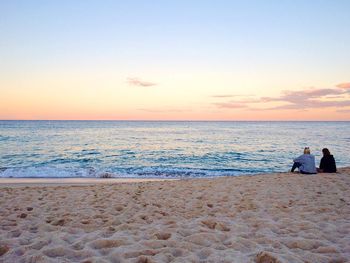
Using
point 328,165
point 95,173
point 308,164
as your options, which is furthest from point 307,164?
point 95,173

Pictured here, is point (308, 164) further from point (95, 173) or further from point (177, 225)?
point (95, 173)

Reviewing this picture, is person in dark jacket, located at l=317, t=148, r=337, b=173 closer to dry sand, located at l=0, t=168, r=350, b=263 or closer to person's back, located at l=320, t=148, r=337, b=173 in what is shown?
person's back, located at l=320, t=148, r=337, b=173

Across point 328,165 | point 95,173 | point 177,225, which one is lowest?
point 95,173

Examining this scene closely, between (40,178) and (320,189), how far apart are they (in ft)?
39.0

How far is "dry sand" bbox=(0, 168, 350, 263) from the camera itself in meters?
3.60

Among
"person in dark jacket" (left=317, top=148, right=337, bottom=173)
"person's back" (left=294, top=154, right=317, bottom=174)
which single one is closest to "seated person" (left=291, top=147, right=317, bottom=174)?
"person's back" (left=294, top=154, right=317, bottom=174)

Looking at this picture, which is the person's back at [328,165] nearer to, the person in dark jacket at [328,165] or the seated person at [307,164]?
the person in dark jacket at [328,165]

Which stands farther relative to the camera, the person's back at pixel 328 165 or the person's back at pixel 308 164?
the person's back at pixel 328 165

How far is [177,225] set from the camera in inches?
189

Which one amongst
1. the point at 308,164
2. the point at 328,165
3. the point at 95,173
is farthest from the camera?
the point at 95,173

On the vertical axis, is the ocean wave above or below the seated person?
below

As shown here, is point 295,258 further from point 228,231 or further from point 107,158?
point 107,158

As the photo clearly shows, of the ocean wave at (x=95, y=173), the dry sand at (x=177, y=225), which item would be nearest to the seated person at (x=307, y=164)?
the dry sand at (x=177, y=225)

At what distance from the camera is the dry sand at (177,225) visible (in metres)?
3.60
